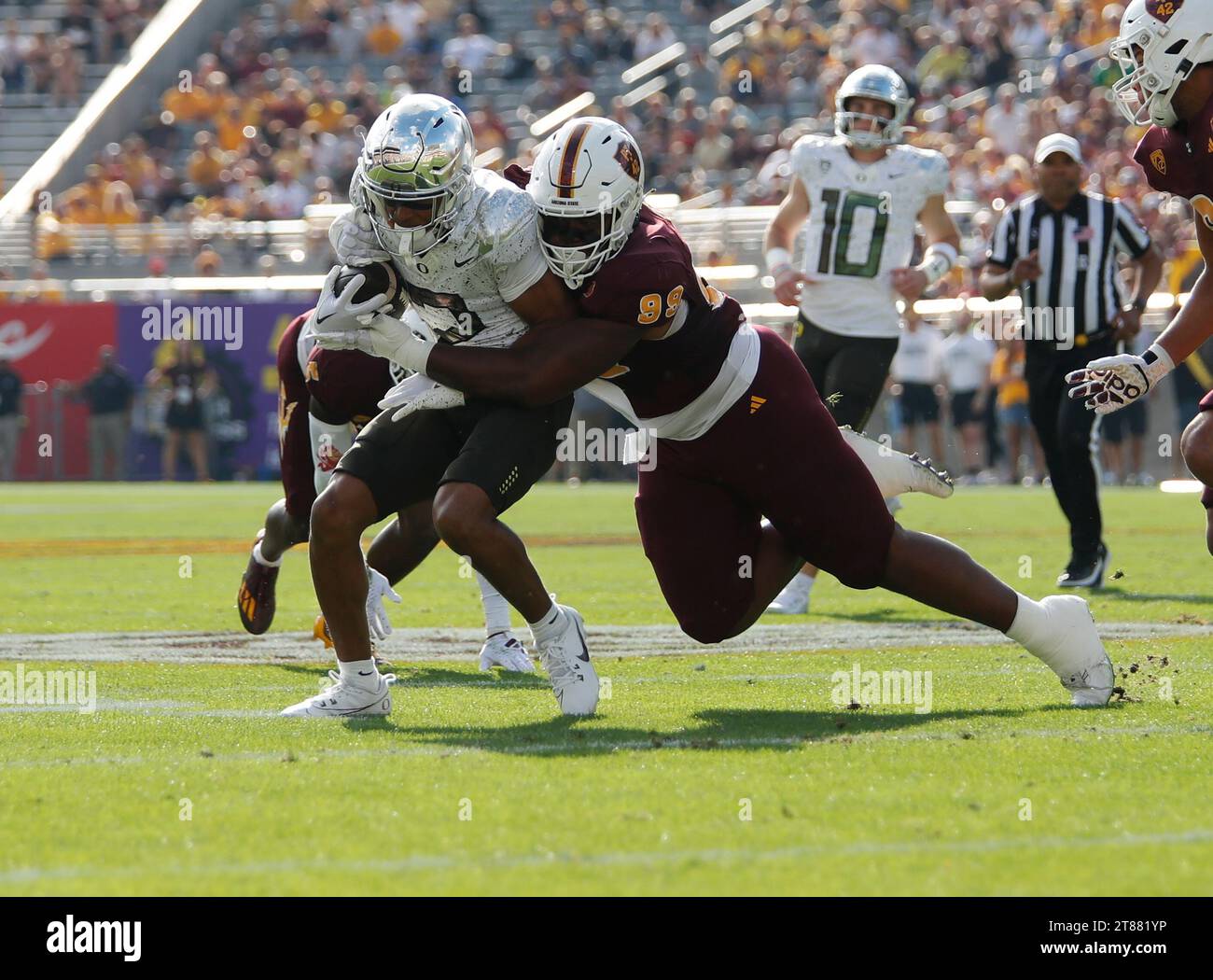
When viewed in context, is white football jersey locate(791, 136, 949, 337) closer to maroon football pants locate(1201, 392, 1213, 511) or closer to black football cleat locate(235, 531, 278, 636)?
black football cleat locate(235, 531, 278, 636)

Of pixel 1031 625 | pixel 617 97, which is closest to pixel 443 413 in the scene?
pixel 1031 625

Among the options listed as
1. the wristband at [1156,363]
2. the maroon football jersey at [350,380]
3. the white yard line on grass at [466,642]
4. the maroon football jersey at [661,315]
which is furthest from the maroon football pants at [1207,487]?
the maroon football jersey at [350,380]

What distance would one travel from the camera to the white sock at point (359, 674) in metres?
4.89

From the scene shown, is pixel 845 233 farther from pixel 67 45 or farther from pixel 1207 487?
pixel 67 45

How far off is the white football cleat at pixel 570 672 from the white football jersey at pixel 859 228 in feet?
11.7

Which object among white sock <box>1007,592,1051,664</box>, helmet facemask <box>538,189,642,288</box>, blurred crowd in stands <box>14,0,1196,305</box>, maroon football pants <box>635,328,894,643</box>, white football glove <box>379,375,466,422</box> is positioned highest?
blurred crowd in stands <box>14,0,1196,305</box>

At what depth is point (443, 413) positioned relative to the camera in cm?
502

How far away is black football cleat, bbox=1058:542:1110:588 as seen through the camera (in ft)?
28.0

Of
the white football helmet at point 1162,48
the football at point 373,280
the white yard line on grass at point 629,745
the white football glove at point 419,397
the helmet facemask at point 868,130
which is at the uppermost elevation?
the helmet facemask at point 868,130

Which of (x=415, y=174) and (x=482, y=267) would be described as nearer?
(x=415, y=174)

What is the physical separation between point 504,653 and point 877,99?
326 centimetres

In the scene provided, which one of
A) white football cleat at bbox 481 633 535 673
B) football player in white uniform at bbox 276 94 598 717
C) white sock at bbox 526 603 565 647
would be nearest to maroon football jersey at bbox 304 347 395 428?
white football cleat at bbox 481 633 535 673

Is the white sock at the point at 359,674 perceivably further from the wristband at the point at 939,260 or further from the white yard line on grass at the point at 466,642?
the wristband at the point at 939,260
